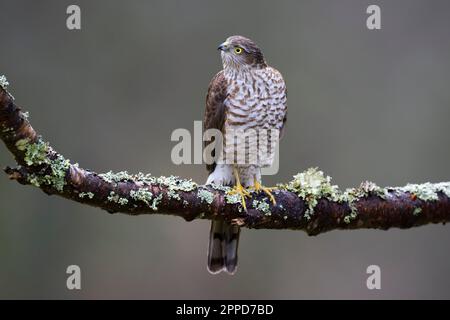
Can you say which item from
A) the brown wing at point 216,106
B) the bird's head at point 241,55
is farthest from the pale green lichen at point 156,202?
the bird's head at point 241,55

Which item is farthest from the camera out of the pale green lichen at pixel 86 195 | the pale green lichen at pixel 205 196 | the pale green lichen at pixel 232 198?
the pale green lichen at pixel 232 198

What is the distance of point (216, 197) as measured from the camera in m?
3.85

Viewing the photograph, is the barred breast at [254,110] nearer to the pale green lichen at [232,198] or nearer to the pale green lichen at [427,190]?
the pale green lichen at [232,198]

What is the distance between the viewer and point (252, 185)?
4.87 m

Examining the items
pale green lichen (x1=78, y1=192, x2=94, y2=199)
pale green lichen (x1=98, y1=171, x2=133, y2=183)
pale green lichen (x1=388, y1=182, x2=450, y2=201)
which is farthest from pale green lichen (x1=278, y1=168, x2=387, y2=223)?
pale green lichen (x1=78, y1=192, x2=94, y2=199)

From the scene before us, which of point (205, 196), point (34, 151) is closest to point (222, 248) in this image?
point (205, 196)

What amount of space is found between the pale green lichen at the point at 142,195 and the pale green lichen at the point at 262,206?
2.39 ft

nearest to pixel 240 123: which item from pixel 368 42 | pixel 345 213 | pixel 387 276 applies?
pixel 345 213

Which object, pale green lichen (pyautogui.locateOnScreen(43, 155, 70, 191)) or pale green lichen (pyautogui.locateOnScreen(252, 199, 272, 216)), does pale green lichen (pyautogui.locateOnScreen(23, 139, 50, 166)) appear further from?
pale green lichen (pyautogui.locateOnScreen(252, 199, 272, 216))

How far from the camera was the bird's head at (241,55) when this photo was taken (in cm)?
497

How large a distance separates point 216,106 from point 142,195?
4.92ft

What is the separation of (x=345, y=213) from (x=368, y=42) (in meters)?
5.09

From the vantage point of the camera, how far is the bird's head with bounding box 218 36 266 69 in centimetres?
497

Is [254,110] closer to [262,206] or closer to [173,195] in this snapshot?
[262,206]
